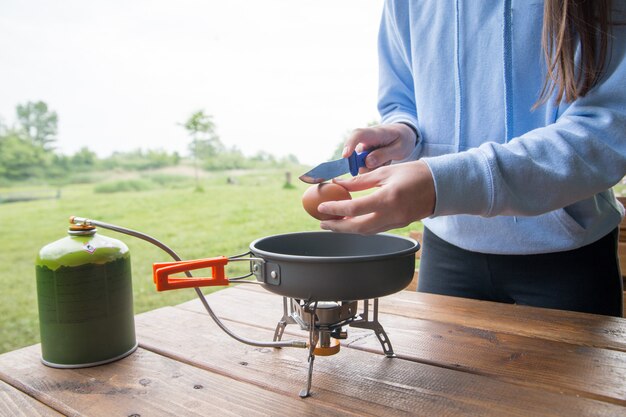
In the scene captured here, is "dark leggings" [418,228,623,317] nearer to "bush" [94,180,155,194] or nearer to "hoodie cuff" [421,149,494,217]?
"hoodie cuff" [421,149,494,217]

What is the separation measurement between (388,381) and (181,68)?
4.67 metres

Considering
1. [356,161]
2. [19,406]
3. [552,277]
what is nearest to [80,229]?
[19,406]

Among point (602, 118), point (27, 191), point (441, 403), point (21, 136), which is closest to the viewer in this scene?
point (441, 403)

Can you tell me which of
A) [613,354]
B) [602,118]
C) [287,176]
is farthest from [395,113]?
[287,176]

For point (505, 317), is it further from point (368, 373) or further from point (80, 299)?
point (80, 299)

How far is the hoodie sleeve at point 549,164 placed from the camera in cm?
79

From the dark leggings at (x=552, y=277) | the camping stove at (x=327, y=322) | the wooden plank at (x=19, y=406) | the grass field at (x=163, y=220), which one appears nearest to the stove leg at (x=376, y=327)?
the camping stove at (x=327, y=322)

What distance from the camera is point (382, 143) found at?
3.78 feet

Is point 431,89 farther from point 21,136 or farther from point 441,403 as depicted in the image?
point 21,136

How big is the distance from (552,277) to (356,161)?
1.89ft

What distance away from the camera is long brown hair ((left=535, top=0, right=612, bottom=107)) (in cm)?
92

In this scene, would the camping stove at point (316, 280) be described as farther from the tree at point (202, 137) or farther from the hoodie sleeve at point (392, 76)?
the tree at point (202, 137)

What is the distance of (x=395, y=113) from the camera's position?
1.39 meters

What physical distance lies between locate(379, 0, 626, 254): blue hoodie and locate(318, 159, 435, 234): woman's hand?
0.02 m
